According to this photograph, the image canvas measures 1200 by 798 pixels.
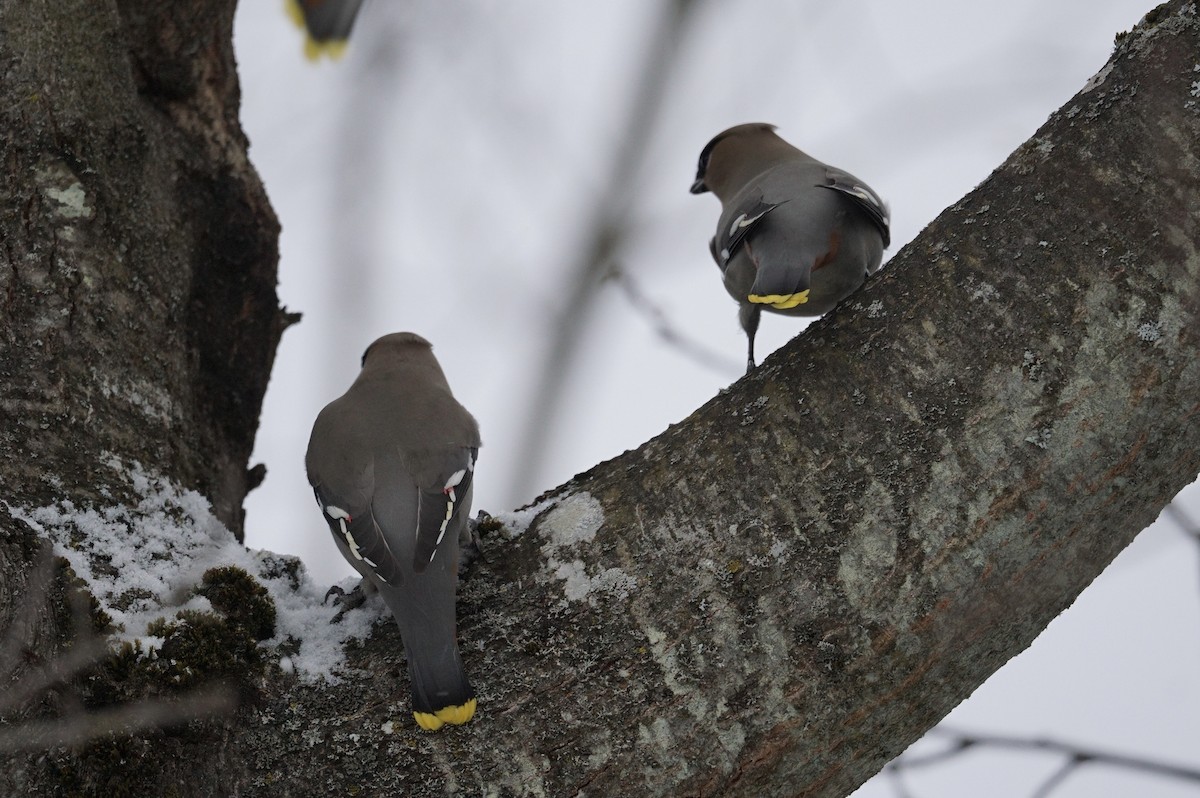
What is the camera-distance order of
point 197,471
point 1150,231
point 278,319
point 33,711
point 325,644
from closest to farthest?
point 33,711 < point 1150,231 < point 325,644 < point 197,471 < point 278,319

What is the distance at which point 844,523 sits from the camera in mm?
2072

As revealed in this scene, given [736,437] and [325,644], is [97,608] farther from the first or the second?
[736,437]

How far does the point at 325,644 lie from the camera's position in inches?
90.3

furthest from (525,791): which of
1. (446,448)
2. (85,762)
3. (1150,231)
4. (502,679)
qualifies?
(1150,231)

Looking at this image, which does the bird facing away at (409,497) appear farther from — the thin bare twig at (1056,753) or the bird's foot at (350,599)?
the thin bare twig at (1056,753)

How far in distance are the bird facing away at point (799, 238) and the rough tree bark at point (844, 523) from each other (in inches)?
30.0

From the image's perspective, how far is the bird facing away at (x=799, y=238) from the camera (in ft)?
10.2

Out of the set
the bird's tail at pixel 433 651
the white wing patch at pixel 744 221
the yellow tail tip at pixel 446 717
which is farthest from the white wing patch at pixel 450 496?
the white wing patch at pixel 744 221

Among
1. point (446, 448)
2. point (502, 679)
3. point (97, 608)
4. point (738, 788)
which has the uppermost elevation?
point (446, 448)

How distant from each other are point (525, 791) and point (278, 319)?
76.9 inches

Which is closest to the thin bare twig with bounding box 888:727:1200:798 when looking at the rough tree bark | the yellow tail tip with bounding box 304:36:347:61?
the rough tree bark

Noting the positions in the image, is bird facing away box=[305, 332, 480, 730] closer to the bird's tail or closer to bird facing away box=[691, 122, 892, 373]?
the bird's tail

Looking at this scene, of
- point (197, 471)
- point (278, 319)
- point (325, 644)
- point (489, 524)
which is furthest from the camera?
point (278, 319)

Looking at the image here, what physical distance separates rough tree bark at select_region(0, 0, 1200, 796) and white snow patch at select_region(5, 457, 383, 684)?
0.24 ft
